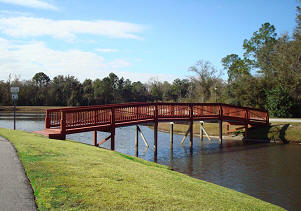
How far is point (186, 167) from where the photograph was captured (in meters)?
17.6

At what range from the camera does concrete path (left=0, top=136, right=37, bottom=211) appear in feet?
18.1

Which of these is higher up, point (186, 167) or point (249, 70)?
point (249, 70)

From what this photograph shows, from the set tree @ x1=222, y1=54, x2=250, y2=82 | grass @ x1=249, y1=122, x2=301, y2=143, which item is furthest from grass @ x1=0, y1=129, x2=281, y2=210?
tree @ x1=222, y1=54, x2=250, y2=82

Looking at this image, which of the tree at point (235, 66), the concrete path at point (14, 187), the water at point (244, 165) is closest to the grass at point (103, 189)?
the concrete path at point (14, 187)

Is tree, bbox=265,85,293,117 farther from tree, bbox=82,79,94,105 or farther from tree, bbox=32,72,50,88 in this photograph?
tree, bbox=32,72,50,88

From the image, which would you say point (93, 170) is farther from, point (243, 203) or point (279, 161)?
point (279, 161)

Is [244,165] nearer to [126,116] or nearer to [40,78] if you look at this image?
[126,116]

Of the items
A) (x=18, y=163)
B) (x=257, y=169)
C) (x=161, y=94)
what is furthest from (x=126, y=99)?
(x=18, y=163)

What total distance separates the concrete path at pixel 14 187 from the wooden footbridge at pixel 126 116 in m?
7.60

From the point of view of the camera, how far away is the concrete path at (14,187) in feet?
18.1

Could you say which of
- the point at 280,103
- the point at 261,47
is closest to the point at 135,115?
the point at 280,103

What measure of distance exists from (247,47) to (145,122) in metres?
55.0

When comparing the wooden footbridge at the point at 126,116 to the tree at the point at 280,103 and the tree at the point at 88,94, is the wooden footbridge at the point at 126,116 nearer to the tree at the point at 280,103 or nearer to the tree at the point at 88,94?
the tree at the point at 280,103

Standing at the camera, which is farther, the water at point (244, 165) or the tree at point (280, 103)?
the tree at point (280, 103)
